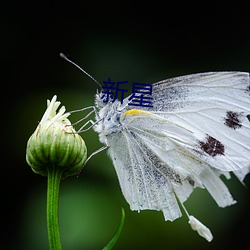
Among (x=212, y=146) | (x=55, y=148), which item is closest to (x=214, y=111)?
(x=212, y=146)

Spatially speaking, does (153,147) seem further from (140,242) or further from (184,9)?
(184,9)

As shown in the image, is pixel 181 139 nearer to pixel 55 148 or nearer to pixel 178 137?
pixel 178 137

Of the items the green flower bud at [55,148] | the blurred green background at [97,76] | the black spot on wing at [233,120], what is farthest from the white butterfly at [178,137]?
the blurred green background at [97,76]

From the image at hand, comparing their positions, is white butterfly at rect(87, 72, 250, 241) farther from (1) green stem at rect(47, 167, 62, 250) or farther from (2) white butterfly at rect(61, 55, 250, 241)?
(1) green stem at rect(47, 167, 62, 250)

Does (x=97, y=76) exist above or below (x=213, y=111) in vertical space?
above

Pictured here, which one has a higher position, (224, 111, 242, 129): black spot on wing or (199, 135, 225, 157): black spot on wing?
(224, 111, 242, 129): black spot on wing

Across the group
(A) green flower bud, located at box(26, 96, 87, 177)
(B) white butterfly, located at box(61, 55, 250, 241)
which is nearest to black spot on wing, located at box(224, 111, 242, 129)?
(B) white butterfly, located at box(61, 55, 250, 241)

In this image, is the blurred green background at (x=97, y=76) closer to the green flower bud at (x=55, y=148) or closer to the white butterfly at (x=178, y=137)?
the white butterfly at (x=178, y=137)

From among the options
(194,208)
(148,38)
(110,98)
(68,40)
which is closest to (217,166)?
(110,98)
